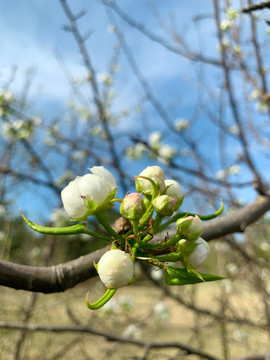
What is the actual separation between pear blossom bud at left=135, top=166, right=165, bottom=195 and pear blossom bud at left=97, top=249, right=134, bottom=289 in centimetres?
14

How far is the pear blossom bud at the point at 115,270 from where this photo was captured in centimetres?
55

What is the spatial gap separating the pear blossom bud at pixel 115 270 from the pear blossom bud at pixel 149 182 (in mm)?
143

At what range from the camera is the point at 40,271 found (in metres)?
0.66

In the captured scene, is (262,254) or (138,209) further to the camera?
(262,254)

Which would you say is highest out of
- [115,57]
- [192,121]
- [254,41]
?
[115,57]

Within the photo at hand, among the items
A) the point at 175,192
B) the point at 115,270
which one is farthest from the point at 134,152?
the point at 115,270

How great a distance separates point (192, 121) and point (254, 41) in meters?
1.66

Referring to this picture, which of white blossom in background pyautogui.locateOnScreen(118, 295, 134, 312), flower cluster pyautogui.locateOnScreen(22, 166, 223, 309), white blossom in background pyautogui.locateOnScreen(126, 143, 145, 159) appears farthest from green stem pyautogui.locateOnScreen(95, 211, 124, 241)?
white blossom in background pyautogui.locateOnScreen(118, 295, 134, 312)

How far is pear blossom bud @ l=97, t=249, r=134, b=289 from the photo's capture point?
1.81 ft

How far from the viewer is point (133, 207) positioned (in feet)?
1.94

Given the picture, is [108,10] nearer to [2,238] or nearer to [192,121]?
[192,121]

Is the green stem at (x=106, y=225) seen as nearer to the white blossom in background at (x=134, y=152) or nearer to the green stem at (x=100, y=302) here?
the green stem at (x=100, y=302)

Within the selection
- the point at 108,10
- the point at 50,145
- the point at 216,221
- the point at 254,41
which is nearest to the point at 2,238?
the point at 50,145

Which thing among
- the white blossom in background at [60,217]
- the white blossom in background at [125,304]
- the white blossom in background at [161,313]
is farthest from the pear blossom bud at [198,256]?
the white blossom in background at [161,313]
